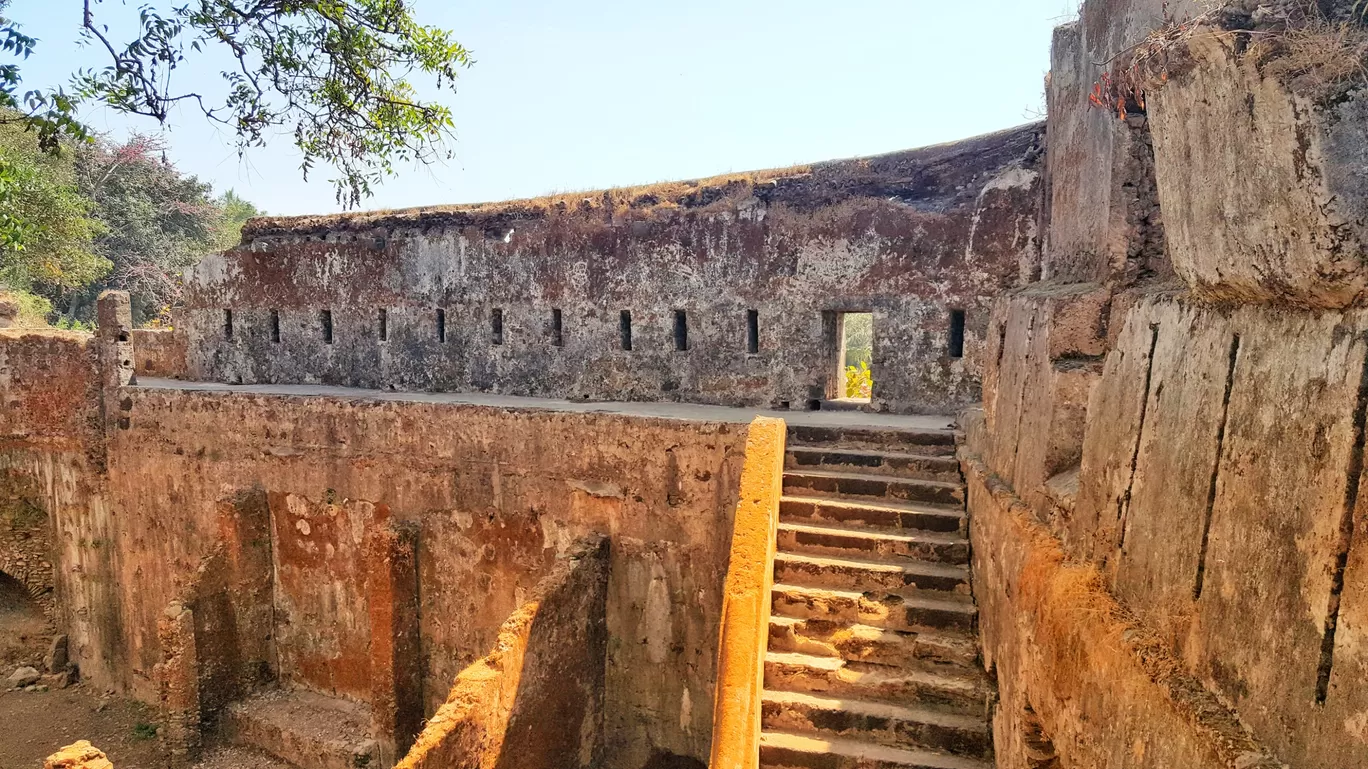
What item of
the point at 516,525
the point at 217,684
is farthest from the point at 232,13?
the point at 217,684

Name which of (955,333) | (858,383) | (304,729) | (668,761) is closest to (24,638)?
(304,729)

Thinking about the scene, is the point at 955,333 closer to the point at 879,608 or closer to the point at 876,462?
the point at 876,462

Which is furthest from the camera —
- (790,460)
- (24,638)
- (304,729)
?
(24,638)

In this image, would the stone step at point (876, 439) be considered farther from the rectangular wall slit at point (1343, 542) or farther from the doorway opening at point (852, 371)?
the rectangular wall slit at point (1343, 542)

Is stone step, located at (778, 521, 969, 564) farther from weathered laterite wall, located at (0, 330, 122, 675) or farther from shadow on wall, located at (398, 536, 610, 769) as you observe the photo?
weathered laterite wall, located at (0, 330, 122, 675)

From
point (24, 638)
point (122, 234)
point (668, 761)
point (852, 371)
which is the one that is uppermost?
point (122, 234)

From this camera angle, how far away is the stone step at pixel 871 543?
5.41 meters

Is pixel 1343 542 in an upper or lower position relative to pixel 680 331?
lower

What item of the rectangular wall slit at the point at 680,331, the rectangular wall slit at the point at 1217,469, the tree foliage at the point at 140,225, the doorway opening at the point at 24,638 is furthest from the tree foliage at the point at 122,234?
the rectangular wall slit at the point at 1217,469

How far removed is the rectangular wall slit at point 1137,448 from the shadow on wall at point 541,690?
173 inches

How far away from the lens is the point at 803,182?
349 inches

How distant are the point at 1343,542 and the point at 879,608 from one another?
3.46 meters

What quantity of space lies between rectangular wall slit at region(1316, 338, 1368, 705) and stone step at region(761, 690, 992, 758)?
110 inches

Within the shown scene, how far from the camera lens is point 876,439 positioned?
6.80 metres
